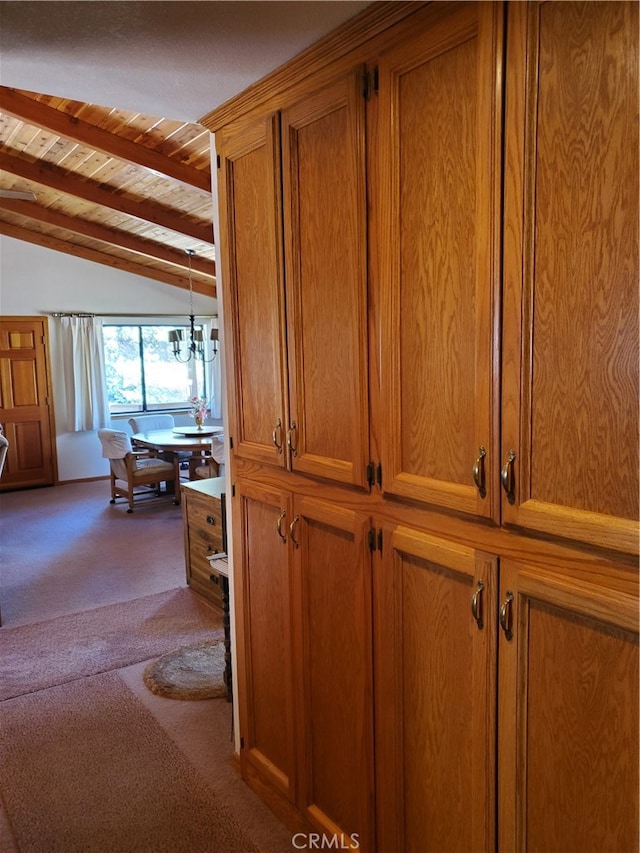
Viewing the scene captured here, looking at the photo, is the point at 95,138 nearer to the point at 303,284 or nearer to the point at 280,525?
the point at 303,284

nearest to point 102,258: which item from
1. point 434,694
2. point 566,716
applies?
point 434,694

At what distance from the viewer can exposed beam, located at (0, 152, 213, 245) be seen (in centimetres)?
516

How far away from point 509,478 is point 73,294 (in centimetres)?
771

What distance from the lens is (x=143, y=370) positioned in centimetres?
863

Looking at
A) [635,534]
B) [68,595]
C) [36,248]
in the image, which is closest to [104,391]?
[36,248]

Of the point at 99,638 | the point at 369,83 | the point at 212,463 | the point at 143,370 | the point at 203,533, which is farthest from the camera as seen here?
the point at 143,370

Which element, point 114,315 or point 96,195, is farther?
point 114,315

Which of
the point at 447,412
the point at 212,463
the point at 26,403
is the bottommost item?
the point at 212,463

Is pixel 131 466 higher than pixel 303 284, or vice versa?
pixel 303 284

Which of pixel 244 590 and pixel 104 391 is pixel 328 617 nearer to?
pixel 244 590

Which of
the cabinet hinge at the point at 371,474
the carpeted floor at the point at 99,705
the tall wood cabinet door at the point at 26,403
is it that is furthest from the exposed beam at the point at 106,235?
the cabinet hinge at the point at 371,474

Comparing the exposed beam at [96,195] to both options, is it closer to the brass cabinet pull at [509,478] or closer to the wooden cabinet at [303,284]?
the wooden cabinet at [303,284]

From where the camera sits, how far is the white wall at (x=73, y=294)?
24.6ft

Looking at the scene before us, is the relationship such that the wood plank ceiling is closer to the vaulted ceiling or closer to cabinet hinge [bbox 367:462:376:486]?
the vaulted ceiling
